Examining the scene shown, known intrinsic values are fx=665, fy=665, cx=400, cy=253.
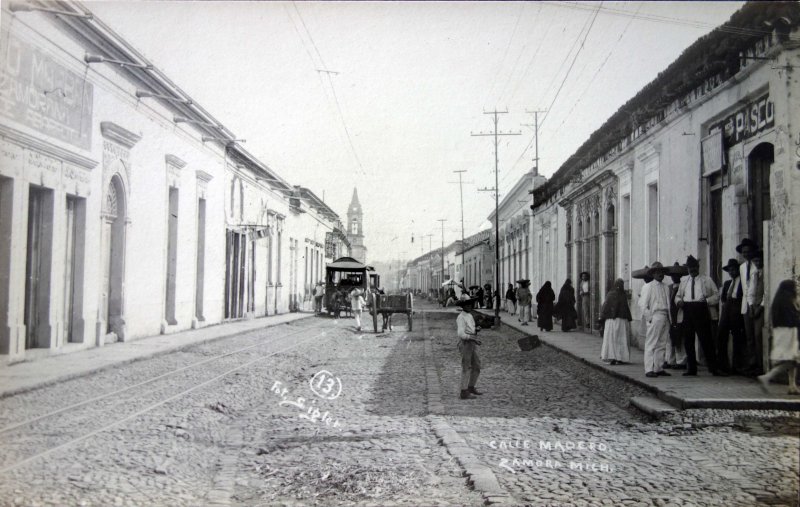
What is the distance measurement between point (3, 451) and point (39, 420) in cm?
109

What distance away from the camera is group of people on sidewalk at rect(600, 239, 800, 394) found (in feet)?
19.1

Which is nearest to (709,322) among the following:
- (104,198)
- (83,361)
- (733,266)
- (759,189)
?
(733,266)

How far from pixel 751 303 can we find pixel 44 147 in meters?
9.29

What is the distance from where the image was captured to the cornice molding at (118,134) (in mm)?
11852

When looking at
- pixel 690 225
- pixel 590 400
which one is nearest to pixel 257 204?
pixel 690 225

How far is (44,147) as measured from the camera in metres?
9.43

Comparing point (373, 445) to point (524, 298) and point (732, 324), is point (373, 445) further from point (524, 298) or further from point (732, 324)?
point (524, 298)

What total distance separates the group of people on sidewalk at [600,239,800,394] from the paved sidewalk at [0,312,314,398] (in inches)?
280

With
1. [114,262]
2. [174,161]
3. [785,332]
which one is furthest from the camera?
[174,161]

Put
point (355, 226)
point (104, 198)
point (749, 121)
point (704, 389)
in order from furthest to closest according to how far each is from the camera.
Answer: point (355, 226)
point (104, 198)
point (749, 121)
point (704, 389)

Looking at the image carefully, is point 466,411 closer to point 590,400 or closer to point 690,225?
point 590,400

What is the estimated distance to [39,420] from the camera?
5.59 meters

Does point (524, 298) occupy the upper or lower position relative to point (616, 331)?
upper

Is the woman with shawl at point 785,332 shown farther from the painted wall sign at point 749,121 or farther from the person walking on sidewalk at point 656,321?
the person walking on sidewalk at point 656,321
